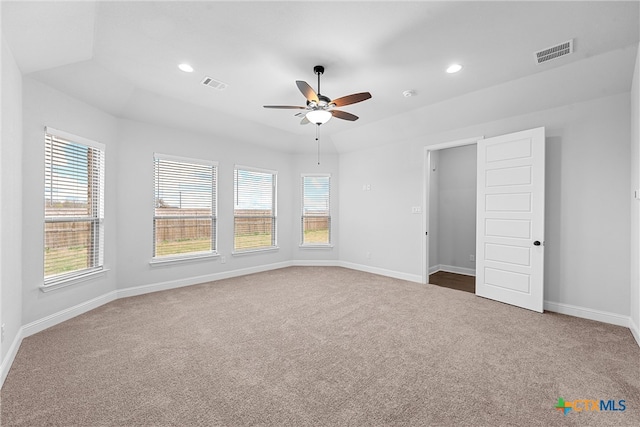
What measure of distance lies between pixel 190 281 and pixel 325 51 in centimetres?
425

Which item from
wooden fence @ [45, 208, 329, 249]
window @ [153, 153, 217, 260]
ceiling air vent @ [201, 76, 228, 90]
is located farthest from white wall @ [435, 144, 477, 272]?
window @ [153, 153, 217, 260]

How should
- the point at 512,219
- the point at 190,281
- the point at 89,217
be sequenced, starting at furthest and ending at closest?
the point at 190,281
the point at 512,219
the point at 89,217

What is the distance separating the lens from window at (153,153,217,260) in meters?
4.62

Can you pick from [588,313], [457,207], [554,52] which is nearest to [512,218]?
[588,313]

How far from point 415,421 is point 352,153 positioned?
5259mm

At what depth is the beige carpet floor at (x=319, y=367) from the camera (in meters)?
1.79

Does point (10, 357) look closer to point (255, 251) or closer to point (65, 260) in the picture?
point (65, 260)

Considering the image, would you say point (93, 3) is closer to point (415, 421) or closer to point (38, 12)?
point (38, 12)

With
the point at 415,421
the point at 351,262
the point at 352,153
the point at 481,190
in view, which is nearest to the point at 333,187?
the point at 352,153

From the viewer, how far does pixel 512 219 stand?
12.6ft

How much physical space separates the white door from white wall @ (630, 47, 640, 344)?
784mm

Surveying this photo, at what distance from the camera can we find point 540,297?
358cm

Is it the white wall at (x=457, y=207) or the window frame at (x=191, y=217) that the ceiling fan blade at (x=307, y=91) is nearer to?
the window frame at (x=191, y=217)

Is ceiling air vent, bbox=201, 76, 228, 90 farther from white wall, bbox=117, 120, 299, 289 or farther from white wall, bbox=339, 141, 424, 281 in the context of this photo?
white wall, bbox=339, 141, 424, 281
